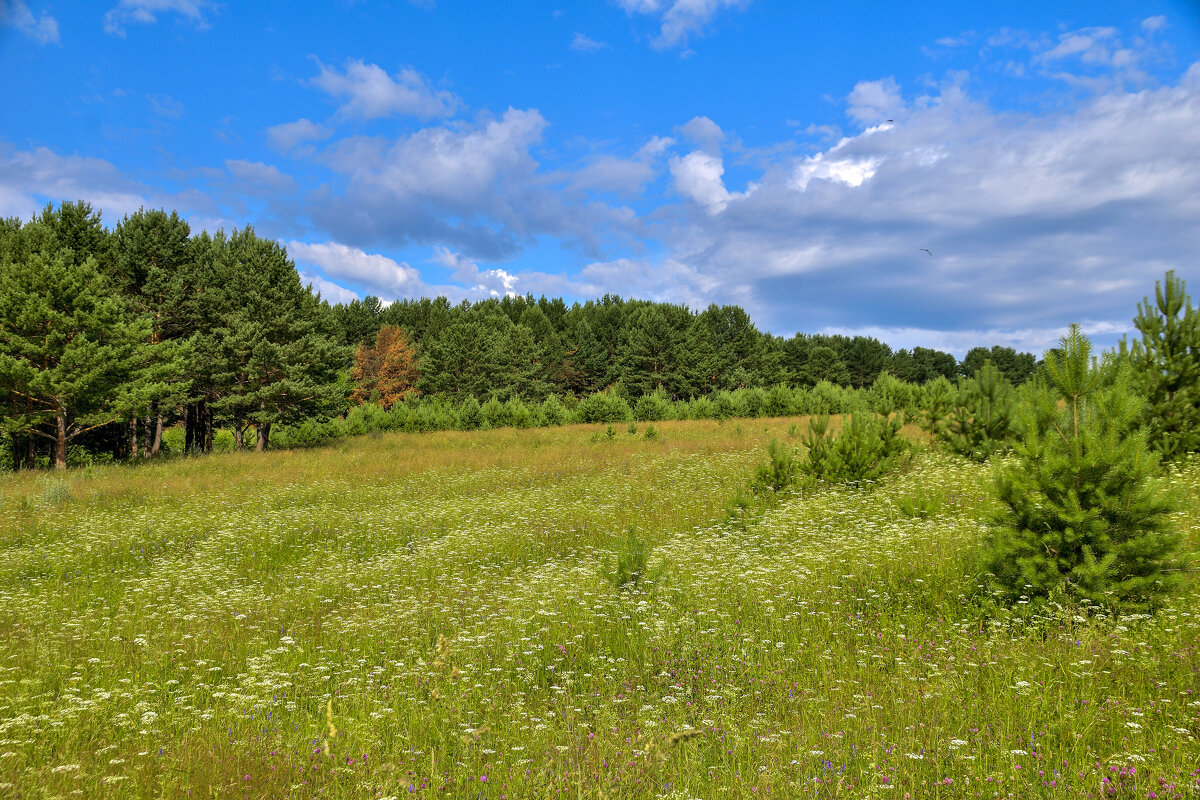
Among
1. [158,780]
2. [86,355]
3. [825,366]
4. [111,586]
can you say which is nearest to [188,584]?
[111,586]

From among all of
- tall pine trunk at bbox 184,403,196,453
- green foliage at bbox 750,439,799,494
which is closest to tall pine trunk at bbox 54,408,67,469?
tall pine trunk at bbox 184,403,196,453

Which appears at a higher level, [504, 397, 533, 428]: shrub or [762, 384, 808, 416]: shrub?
[762, 384, 808, 416]: shrub

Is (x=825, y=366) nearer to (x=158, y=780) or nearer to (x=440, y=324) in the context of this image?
(x=440, y=324)

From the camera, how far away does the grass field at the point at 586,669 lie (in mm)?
3137

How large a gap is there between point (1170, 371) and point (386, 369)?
58898 millimetres

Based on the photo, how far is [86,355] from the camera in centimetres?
1975

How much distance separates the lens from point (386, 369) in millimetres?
58750

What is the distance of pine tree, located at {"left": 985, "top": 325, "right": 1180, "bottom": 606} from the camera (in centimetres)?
479

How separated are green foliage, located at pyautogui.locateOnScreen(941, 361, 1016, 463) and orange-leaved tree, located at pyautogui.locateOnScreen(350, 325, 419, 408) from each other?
5074 cm

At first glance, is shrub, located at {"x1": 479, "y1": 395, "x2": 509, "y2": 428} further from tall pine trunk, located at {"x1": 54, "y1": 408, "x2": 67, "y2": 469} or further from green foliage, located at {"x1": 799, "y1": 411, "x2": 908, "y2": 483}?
green foliage, located at {"x1": 799, "y1": 411, "x2": 908, "y2": 483}

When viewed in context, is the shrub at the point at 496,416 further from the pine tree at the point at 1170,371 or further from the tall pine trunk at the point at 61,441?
the pine tree at the point at 1170,371

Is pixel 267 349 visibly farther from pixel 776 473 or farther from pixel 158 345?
pixel 776 473

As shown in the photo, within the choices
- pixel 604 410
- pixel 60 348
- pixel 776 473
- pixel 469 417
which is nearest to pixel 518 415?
pixel 469 417

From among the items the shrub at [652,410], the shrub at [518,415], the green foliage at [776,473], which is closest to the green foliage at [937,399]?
the green foliage at [776,473]
